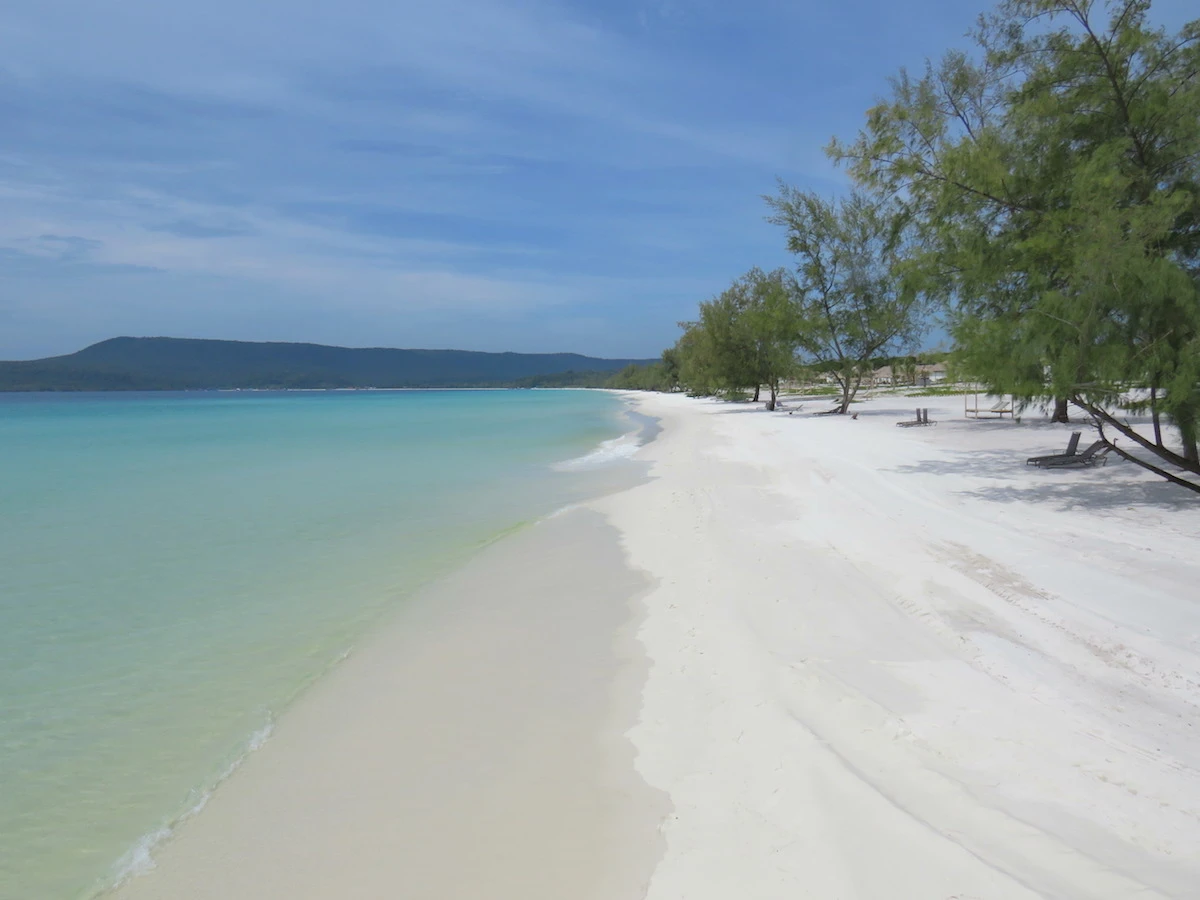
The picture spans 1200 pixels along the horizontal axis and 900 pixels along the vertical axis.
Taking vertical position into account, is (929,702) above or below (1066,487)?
below

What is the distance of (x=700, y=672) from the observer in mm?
5078

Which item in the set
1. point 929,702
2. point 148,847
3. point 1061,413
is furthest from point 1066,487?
point 1061,413

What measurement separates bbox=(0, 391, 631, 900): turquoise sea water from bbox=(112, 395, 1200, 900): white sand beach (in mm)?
508

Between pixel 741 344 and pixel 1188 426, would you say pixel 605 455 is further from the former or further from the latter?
pixel 741 344

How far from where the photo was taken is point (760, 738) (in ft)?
13.2

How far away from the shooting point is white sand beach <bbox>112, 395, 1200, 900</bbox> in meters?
2.99

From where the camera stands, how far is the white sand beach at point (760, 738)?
9.82ft

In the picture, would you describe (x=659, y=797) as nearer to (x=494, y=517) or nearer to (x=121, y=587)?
(x=121, y=587)

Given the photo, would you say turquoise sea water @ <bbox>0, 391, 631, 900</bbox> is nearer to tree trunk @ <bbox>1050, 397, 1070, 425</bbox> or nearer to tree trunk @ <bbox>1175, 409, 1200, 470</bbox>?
tree trunk @ <bbox>1175, 409, 1200, 470</bbox>

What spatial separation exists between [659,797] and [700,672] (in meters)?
1.57

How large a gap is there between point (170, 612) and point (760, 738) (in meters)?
6.45

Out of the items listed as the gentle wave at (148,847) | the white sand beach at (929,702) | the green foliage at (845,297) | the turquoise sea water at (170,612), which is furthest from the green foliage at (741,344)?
the gentle wave at (148,847)

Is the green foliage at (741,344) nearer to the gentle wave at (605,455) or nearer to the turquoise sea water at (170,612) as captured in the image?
the gentle wave at (605,455)

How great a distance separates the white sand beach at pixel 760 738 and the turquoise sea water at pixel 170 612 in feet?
1.67
